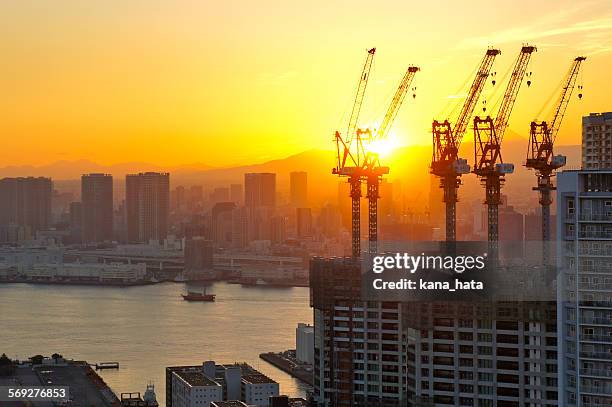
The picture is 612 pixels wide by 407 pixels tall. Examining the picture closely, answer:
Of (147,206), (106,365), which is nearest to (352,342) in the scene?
(106,365)

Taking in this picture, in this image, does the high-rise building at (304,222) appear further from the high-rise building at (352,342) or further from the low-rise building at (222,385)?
the high-rise building at (352,342)

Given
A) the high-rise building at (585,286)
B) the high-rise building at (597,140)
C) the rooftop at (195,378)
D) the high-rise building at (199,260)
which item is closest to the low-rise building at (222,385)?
the rooftop at (195,378)

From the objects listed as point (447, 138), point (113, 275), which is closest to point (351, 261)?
point (447, 138)

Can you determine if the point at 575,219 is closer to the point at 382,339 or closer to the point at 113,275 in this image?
the point at 382,339

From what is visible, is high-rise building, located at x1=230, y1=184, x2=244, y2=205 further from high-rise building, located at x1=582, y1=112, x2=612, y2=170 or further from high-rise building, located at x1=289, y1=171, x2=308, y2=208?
high-rise building, located at x1=582, y1=112, x2=612, y2=170

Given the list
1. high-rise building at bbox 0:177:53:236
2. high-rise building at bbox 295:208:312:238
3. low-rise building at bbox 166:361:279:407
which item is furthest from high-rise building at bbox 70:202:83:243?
low-rise building at bbox 166:361:279:407

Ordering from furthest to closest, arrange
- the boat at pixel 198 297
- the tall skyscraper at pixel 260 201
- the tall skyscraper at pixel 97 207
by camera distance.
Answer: the tall skyscraper at pixel 97 207, the tall skyscraper at pixel 260 201, the boat at pixel 198 297
